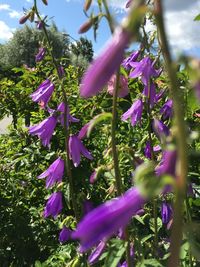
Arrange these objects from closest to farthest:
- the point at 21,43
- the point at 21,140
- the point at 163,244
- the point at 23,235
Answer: the point at 163,244, the point at 23,235, the point at 21,140, the point at 21,43

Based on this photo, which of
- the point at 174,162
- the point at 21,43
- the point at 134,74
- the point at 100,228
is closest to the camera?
the point at 100,228

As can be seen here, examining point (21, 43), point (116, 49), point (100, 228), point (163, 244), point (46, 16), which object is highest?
point (21, 43)

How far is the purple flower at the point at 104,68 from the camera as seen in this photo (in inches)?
30.2

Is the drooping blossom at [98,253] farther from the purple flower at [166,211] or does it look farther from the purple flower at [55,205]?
the purple flower at [55,205]

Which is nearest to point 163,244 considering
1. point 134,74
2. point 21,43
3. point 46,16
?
point 134,74

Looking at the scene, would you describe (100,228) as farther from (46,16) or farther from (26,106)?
(26,106)

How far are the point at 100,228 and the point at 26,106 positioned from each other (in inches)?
186

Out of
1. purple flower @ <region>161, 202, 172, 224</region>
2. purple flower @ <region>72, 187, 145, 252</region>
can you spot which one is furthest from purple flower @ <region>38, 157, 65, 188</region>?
purple flower @ <region>72, 187, 145, 252</region>

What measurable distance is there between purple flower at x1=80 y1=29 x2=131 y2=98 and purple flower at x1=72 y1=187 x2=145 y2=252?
0.18m

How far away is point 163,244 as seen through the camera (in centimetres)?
253

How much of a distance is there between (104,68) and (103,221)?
9.0 inches

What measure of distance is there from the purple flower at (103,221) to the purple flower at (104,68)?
18cm

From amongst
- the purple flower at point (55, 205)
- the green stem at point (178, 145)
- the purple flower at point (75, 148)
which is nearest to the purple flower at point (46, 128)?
the purple flower at point (75, 148)

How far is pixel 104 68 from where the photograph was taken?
79 centimetres
